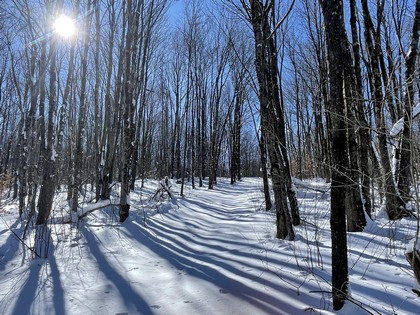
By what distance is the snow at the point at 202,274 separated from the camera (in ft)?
8.48

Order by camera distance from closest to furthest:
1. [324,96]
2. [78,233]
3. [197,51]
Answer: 1. [78,233]
2. [324,96]
3. [197,51]

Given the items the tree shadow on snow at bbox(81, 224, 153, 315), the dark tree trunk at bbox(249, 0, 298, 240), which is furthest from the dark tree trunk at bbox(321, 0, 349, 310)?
the dark tree trunk at bbox(249, 0, 298, 240)

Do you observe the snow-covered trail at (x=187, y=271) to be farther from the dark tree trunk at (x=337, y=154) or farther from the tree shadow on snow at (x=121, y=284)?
the dark tree trunk at (x=337, y=154)

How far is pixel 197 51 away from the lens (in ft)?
58.8

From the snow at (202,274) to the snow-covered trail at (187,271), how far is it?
0.4 inches

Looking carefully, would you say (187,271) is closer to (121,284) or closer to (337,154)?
(121,284)

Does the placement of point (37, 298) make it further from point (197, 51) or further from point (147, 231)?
point (197, 51)

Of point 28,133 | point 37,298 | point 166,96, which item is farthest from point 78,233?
point 166,96

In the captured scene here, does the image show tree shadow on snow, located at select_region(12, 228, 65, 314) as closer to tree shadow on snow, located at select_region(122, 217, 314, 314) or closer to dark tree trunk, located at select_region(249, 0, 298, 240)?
tree shadow on snow, located at select_region(122, 217, 314, 314)

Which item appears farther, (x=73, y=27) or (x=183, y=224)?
(x=73, y=27)

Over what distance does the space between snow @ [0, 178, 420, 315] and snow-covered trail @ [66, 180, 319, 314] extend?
0.01 m

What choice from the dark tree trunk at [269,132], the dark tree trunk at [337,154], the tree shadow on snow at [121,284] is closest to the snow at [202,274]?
the tree shadow on snow at [121,284]

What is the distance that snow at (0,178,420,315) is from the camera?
2584 millimetres

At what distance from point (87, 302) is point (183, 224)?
13.9ft
